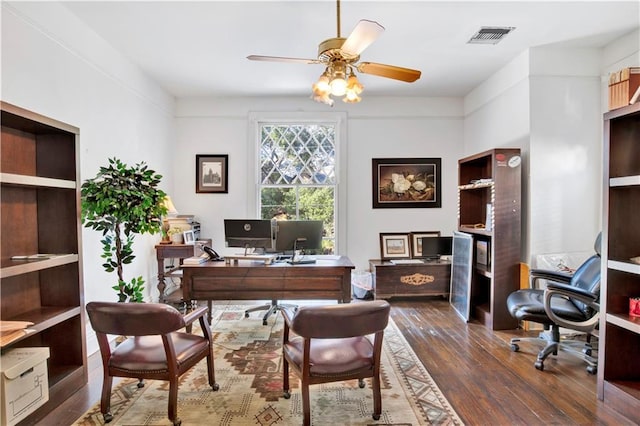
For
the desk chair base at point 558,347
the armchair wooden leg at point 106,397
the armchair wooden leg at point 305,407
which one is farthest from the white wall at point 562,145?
the armchair wooden leg at point 106,397

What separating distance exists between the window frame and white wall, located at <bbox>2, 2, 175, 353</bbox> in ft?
3.90

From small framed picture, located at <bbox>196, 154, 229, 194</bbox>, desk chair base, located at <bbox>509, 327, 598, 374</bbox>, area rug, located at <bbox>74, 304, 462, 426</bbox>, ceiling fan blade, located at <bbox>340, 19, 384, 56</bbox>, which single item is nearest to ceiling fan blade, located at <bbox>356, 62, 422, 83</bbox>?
ceiling fan blade, located at <bbox>340, 19, 384, 56</bbox>

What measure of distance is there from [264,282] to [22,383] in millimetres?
1771

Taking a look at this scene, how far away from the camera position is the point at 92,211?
8.98 feet

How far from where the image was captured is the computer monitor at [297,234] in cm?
350

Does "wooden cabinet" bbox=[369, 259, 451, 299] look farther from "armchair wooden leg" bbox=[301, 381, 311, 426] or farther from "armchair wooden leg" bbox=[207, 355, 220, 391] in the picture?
"armchair wooden leg" bbox=[301, 381, 311, 426]

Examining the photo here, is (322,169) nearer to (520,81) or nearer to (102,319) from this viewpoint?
(520,81)

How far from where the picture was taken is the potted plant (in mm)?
2736

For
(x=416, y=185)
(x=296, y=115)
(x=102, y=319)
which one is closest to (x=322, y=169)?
(x=296, y=115)

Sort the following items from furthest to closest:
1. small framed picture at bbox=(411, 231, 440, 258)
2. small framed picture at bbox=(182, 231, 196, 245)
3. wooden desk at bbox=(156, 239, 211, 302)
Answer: small framed picture at bbox=(411, 231, 440, 258)
small framed picture at bbox=(182, 231, 196, 245)
wooden desk at bbox=(156, 239, 211, 302)

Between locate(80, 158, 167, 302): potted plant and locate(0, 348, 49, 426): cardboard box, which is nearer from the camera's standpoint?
locate(0, 348, 49, 426): cardboard box

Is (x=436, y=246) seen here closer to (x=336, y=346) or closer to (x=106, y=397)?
(x=336, y=346)

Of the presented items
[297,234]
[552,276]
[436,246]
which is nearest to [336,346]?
[297,234]

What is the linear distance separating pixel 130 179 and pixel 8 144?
81cm
